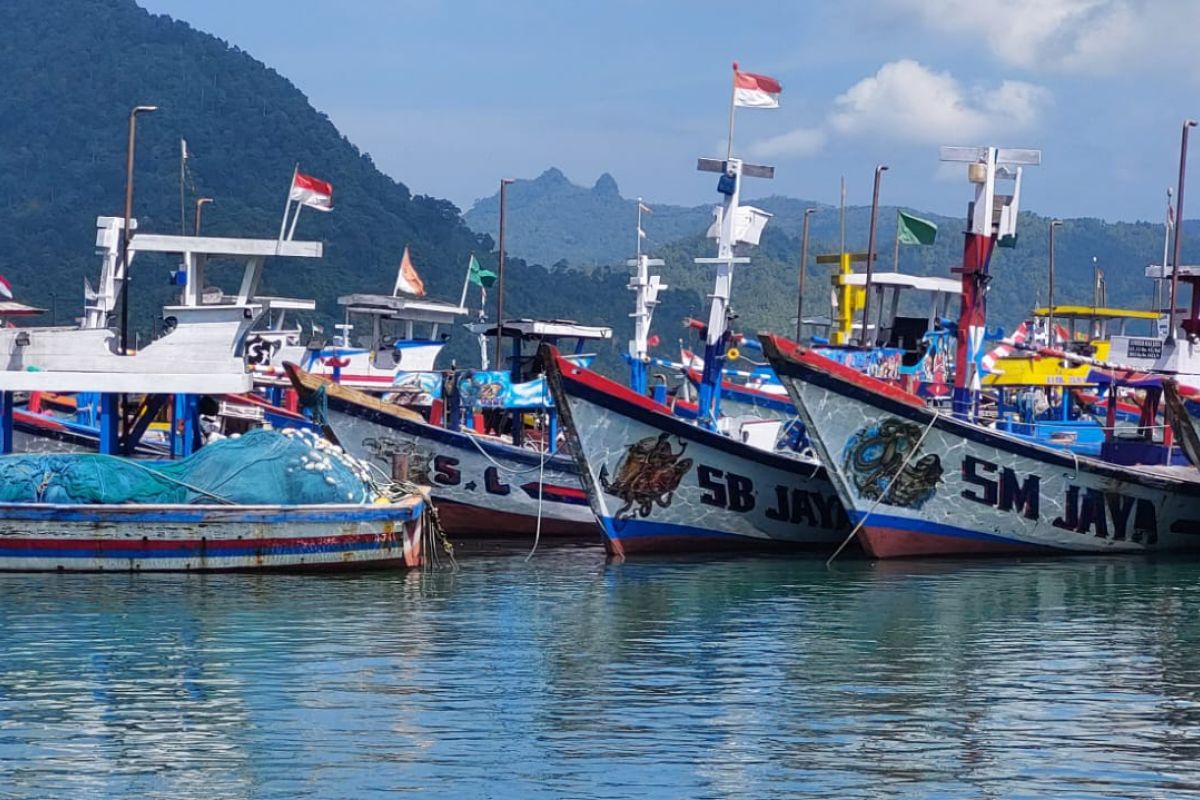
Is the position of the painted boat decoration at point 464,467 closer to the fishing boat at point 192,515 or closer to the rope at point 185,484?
the fishing boat at point 192,515

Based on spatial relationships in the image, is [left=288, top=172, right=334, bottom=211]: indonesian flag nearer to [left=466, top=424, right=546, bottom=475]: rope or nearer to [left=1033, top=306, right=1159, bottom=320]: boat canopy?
[left=466, top=424, right=546, bottom=475]: rope

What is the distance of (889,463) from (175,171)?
13499cm

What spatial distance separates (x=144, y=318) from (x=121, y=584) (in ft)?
285

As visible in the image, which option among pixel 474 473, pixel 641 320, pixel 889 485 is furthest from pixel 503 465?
pixel 641 320

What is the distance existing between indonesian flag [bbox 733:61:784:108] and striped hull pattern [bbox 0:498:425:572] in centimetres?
1040

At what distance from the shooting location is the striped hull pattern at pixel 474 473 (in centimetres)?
2991

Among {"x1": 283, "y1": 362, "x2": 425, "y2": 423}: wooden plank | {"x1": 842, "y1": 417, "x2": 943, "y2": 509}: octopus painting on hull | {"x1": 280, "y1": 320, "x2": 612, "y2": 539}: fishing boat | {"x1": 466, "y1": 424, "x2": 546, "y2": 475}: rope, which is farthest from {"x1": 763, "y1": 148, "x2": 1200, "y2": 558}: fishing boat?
{"x1": 283, "y1": 362, "x2": 425, "y2": 423}: wooden plank

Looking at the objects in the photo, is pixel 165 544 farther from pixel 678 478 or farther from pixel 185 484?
pixel 678 478

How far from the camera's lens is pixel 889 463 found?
1062 inches

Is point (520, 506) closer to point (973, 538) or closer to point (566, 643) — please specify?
point (973, 538)

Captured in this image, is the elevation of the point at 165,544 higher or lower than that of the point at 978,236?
lower

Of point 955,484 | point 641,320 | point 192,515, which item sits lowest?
point 192,515

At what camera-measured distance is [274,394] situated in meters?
42.2

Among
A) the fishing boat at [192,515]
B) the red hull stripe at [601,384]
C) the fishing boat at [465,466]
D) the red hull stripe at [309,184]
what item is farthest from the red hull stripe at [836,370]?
the red hull stripe at [309,184]
